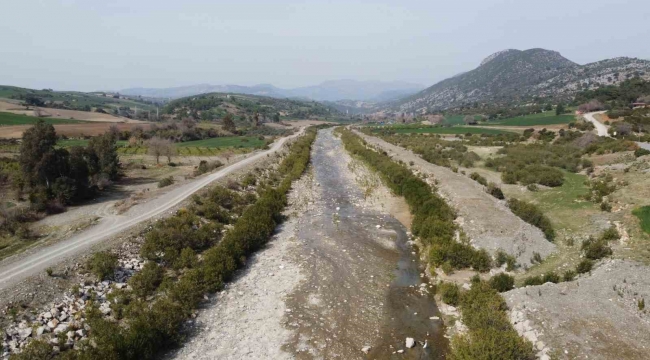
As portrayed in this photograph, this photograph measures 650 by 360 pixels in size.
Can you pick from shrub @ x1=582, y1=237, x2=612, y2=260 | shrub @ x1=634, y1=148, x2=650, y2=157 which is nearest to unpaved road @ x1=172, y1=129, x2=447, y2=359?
shrub @ x1=582, y1=237, x2=612, y2=260

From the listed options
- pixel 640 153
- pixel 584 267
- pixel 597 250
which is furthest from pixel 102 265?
pixel 640 153

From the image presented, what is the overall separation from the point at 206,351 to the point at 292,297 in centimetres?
548

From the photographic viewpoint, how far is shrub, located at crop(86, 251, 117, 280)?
20.5m

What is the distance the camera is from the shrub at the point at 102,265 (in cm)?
2053

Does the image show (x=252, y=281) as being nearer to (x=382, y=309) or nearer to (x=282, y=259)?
(x=282, y=259)

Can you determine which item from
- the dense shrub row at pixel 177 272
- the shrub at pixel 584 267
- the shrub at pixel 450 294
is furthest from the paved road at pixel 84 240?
the shrub at pixel 584 267

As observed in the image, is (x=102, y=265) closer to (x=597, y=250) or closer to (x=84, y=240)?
(x=84, y=240)

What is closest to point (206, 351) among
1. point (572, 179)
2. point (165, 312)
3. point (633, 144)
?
point (165, 312)

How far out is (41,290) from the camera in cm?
1817

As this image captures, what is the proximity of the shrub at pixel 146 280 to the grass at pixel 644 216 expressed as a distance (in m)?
28.6

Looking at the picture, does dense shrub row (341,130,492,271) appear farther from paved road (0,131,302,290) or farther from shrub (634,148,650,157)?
shrub (634,148,650,157)

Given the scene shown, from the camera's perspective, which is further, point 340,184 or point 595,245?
point 340,184

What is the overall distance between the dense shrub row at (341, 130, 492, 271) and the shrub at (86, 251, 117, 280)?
18.9 metres

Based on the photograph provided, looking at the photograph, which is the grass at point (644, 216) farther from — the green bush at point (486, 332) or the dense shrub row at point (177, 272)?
the dense shrub row at point (177, 272)
